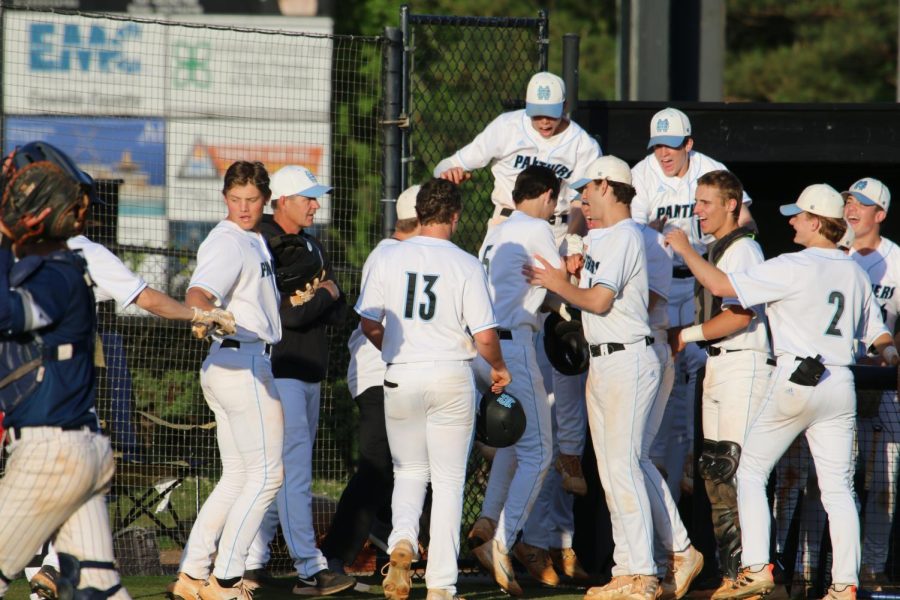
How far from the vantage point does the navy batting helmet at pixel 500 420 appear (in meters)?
6.36

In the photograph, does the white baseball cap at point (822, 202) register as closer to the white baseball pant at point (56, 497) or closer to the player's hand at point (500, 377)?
the player's hand at point (500, 377)

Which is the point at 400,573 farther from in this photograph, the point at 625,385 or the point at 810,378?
the point at 810,378

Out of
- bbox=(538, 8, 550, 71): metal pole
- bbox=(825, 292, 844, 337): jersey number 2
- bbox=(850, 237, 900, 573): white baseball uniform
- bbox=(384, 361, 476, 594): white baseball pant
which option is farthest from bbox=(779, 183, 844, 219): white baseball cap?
bbox=(538, 8, 550, 71): metal pole

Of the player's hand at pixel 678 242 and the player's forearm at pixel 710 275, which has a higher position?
the player's hand at pixel 678 242

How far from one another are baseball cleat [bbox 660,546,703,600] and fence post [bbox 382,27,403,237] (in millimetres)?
2421

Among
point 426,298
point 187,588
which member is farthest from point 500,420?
point 187,588

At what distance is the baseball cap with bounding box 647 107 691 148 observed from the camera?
721 cm

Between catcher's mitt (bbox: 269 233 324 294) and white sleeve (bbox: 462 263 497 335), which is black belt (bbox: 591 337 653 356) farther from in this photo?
catcher's mitt (bbox: 269 233 324 294)

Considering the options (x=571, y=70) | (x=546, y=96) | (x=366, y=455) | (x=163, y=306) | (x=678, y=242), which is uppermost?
(x=571, y=70)

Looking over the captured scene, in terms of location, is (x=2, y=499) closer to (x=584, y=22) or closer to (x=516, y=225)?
(x=516, y=225)

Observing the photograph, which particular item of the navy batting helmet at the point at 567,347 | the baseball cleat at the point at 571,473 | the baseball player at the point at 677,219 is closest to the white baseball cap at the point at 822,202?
the baseball player at the point at 677,219

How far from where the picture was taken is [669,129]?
721 centimetres

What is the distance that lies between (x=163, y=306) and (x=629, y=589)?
2648 mm

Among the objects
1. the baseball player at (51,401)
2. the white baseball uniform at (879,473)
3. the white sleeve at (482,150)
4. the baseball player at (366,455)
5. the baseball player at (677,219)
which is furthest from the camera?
the white sleeve at (482,150)
